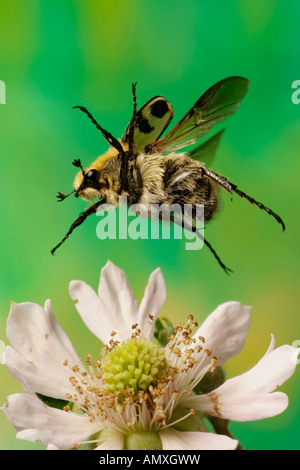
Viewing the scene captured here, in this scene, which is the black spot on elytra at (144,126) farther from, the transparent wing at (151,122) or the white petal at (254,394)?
the white petal at (254,394)

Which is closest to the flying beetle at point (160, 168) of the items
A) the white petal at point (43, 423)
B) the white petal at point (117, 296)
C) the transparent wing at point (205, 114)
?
the transparent wing at point (205, 114)

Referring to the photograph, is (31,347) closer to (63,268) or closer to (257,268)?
(63,268)

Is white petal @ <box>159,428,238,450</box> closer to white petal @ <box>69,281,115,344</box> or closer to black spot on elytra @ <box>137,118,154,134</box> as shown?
white petal @ <box>69,281,115,344</box>

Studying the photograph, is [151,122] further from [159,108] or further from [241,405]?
[241,405]

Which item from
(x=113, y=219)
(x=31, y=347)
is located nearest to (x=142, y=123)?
(x=113, y=219)

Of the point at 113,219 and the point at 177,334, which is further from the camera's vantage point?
the point at 113,219

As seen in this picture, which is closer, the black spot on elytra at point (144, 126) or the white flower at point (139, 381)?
the white flower at point (139, 381)
